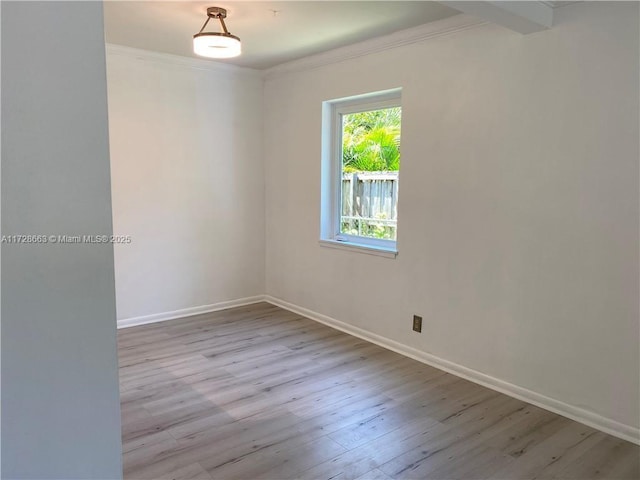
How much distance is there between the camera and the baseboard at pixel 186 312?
13.8 feet

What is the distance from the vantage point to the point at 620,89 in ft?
7.88

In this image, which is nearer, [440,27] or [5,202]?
[5,202]

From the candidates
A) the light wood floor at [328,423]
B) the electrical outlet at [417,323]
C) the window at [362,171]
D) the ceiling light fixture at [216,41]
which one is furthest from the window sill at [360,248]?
the ceiling light fixture at [216,41]

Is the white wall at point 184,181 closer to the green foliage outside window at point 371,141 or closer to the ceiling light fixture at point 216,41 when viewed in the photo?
the green foliage outside window at point 371,141

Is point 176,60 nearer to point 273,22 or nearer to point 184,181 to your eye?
point 184,181

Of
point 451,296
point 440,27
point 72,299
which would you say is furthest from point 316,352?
point 72,299

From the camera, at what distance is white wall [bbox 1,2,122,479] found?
90 cm

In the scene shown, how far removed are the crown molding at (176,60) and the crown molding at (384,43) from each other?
30cm

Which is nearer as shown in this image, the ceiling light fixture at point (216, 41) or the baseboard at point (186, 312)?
the ceiling light fixture at point (216, 41)

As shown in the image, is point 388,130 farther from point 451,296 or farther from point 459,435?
point 459,435

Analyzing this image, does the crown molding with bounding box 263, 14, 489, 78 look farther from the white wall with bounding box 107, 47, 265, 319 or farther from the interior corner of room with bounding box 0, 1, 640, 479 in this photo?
the white wall with bounding box 107, 47, 265, 319

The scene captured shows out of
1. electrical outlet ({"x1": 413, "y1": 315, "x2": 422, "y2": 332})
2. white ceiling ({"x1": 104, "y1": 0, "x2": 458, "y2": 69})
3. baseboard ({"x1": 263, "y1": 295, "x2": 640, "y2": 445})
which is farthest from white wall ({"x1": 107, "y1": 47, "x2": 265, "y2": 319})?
electrical outlet ({"x1": 413, "y1": 315, "x2": 422, "y2": 332})

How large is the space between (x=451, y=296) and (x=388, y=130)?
141 centimetres

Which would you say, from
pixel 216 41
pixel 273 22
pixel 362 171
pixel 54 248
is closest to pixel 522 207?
pixel 362 171
